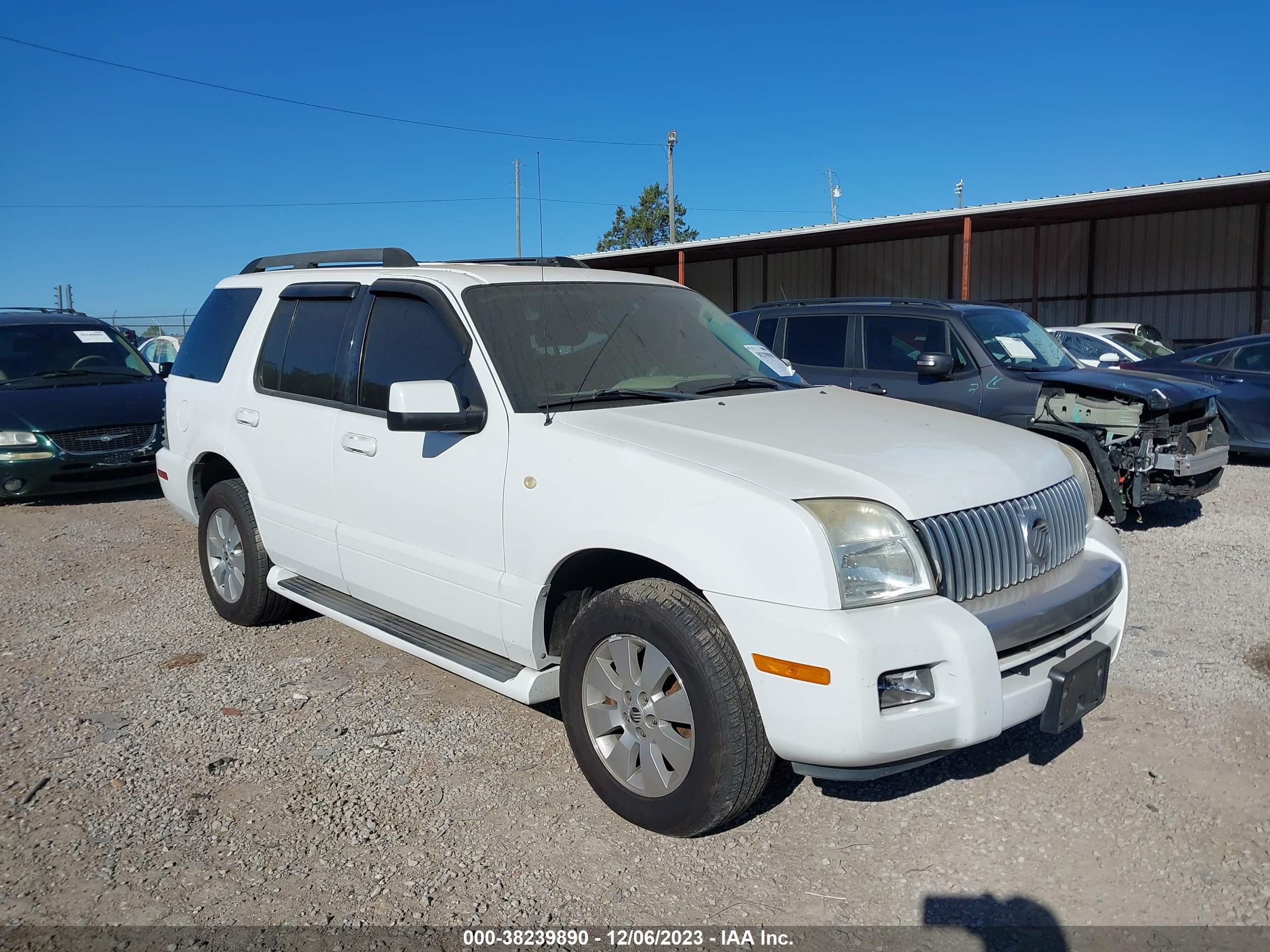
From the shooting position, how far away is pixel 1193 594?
5855 millimetres

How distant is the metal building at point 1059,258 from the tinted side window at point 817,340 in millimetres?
10909

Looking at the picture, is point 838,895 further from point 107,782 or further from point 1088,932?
point 107,782

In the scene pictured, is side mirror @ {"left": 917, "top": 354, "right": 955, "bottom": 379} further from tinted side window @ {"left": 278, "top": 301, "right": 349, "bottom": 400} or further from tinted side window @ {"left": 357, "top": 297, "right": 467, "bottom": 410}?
tinted side window @ {"left": 278, "top": 301, "right": 349, "bottom": 400}

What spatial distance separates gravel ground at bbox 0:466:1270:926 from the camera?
115 inches

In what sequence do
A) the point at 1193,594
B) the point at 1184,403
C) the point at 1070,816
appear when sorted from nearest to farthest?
the point at 1070,816 < the point at 1193,594 < the point at 1184,403

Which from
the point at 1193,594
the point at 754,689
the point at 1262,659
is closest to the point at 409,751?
the point at 754,689

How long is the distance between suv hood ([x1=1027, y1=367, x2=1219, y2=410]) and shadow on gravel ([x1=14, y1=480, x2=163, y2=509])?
7.91 m

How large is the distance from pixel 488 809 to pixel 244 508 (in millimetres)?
2474

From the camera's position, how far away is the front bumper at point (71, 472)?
29.1 ft

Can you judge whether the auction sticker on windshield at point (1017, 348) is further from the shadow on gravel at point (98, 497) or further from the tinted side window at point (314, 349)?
the shadow on gravel at point (98, 497)

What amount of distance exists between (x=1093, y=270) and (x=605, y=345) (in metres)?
24.9

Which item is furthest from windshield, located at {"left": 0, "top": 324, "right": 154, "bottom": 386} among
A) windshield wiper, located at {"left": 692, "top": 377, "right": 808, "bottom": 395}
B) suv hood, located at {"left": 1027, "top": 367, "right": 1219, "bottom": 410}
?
suv hood, located at {"left": 1027, "top": 367, "right": 1219, "bottom": 410}

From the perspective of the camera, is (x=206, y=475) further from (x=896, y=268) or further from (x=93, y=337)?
(x=896, y=268)

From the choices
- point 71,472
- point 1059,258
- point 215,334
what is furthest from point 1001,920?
point 1059,258
